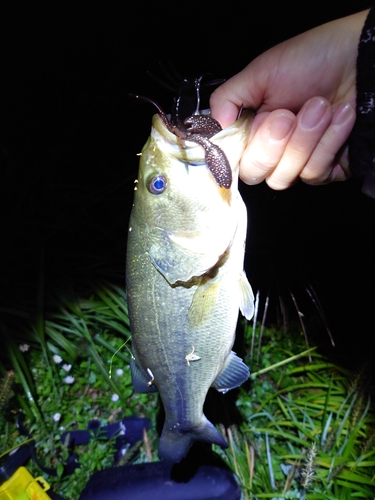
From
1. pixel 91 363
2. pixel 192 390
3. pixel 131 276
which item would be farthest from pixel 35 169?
pixel 192 390

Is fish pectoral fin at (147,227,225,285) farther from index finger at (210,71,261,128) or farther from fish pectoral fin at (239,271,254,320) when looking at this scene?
index finger at (210,71,261,128)

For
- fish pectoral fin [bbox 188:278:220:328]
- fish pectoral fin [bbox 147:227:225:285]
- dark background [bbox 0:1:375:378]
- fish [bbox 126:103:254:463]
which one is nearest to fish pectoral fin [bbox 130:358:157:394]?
fish [bbox 126:103:254:463]

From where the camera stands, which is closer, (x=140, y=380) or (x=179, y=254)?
(x=179, y=254)

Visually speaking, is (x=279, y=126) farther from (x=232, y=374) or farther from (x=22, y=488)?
(x=22, y=488)

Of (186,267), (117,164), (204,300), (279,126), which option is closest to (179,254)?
(186,267)

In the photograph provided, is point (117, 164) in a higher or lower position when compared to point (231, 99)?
higher

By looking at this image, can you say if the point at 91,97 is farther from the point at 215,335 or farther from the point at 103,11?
the point at 215,335
